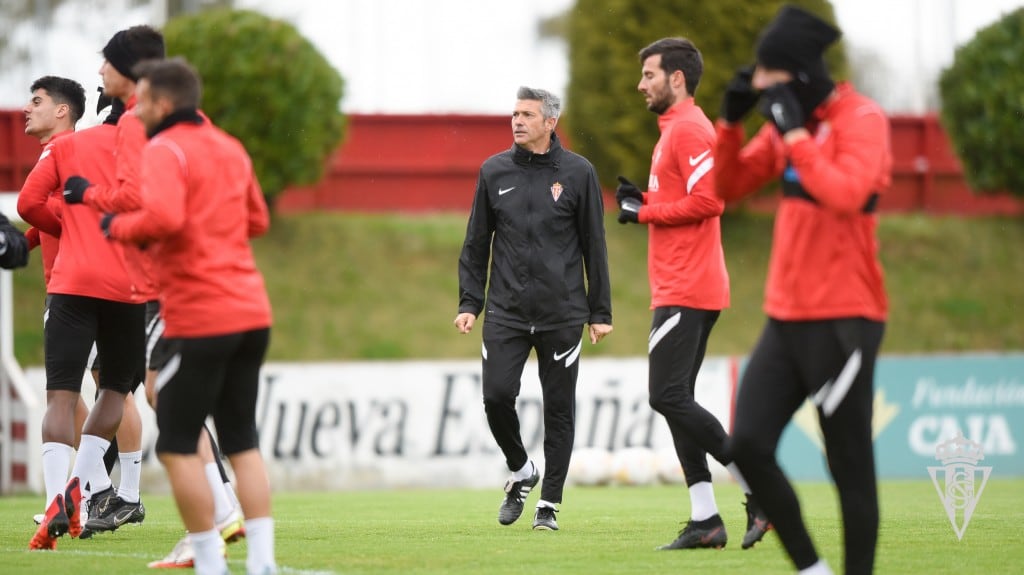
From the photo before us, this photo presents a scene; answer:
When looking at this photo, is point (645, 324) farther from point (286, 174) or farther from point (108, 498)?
point (108, 498)

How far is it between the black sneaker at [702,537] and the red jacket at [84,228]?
3200 mm

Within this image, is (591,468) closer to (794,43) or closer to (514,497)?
(514,497)

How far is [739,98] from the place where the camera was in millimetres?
5742

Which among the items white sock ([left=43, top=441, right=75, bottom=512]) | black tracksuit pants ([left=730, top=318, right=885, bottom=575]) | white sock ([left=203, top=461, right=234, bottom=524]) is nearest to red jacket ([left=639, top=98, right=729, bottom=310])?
black tracksuit pants ([left=730, top=318, right=885, bottom=575])

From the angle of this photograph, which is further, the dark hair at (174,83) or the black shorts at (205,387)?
the dark hair at (174,83)

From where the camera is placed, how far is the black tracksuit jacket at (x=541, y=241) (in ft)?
29.0

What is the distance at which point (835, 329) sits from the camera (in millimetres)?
5453

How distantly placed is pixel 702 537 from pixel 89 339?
343cm

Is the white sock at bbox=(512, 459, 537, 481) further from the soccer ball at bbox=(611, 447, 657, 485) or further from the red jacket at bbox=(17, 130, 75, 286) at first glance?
the soccer ball at bbox=(611, 447, 657, 485)

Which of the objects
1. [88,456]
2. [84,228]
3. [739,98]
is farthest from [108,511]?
[739,98]

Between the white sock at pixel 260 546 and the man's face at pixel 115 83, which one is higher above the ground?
the man's face at pixel 115 83

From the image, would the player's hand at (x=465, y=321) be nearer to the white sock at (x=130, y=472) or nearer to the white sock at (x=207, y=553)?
the white sock at (x=130, y=472)

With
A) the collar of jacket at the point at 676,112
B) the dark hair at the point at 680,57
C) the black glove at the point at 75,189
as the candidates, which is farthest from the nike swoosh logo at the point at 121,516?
the dark hair at the point at 680,57

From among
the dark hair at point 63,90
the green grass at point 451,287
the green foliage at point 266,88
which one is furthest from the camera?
the green grass at point 451,287
